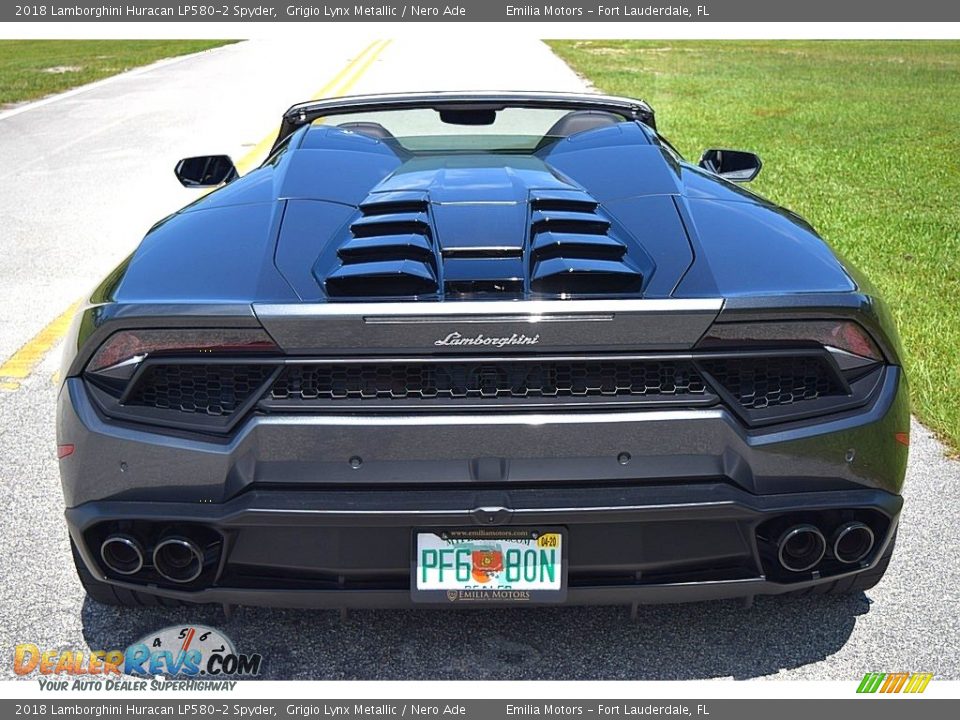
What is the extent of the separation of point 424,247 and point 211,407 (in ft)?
2.12

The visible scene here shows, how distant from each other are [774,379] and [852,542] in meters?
0.46

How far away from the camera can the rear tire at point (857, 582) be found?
125 inches

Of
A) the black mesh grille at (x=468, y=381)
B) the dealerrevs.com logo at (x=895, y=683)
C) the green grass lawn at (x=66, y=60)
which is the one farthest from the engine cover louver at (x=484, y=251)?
the green grass lawn at (x=66, y=60)

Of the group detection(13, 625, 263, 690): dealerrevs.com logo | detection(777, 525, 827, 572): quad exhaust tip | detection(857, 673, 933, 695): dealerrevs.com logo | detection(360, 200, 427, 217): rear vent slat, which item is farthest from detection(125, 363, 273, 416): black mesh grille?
detection(857, 673, 933, 695): dealerrevs.com logo

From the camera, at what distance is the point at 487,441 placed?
9.12 feet

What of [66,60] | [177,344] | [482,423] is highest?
[177,344]

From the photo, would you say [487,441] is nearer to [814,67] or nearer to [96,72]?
[96,72]

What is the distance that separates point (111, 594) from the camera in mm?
3242

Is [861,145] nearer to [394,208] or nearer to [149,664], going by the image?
[394,208]

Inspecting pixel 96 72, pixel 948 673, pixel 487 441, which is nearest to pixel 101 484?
pixel 487 441

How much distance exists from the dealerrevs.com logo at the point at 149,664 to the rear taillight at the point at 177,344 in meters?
0.83

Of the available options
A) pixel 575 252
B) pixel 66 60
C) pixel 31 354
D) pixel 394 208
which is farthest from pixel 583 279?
pixel 66 60

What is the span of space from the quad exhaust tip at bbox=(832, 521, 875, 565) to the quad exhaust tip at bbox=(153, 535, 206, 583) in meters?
1.53

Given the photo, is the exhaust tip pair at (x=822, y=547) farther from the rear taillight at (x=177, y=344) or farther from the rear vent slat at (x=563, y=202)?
the rear taillight at (x=177, y=344)
